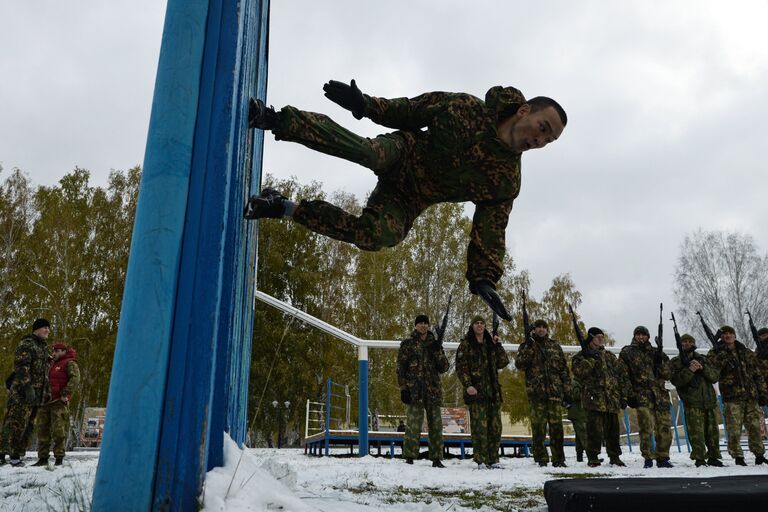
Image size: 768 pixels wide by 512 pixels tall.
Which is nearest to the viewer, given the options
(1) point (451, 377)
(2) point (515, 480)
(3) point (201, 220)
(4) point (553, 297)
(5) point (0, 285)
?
(3) point (201, 220)

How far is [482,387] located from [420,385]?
71 cm

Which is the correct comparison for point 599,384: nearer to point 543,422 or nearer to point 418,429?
point 543,422

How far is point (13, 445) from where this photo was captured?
5254 mm

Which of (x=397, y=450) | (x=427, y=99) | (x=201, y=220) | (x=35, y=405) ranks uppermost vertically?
(x=427, y=99)

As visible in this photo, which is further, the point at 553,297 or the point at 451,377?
the point at 553,297

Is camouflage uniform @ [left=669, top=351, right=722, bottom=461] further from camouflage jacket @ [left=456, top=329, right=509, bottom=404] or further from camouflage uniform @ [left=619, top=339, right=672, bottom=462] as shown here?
camouflage jacket @ [left=456, top=329, right=509, bottom=404]

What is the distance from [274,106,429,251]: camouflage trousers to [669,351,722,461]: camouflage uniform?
17.4 feet

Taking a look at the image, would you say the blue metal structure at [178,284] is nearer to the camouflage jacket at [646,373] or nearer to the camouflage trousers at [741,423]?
the camouflage jacket at [646,373]

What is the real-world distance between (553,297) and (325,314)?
9186 mm

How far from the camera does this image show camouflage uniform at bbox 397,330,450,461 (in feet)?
19.9

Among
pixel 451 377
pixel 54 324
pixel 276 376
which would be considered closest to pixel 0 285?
pixel 54 324

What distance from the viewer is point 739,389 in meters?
6.43

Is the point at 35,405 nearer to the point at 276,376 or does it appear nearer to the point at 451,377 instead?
the point at 276,376

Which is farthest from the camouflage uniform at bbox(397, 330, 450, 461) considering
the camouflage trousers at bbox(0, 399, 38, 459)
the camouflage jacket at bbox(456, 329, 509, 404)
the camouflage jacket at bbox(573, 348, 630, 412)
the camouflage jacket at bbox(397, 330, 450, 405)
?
the camouflage trousers at bbox(0, 399, 38, 459)
